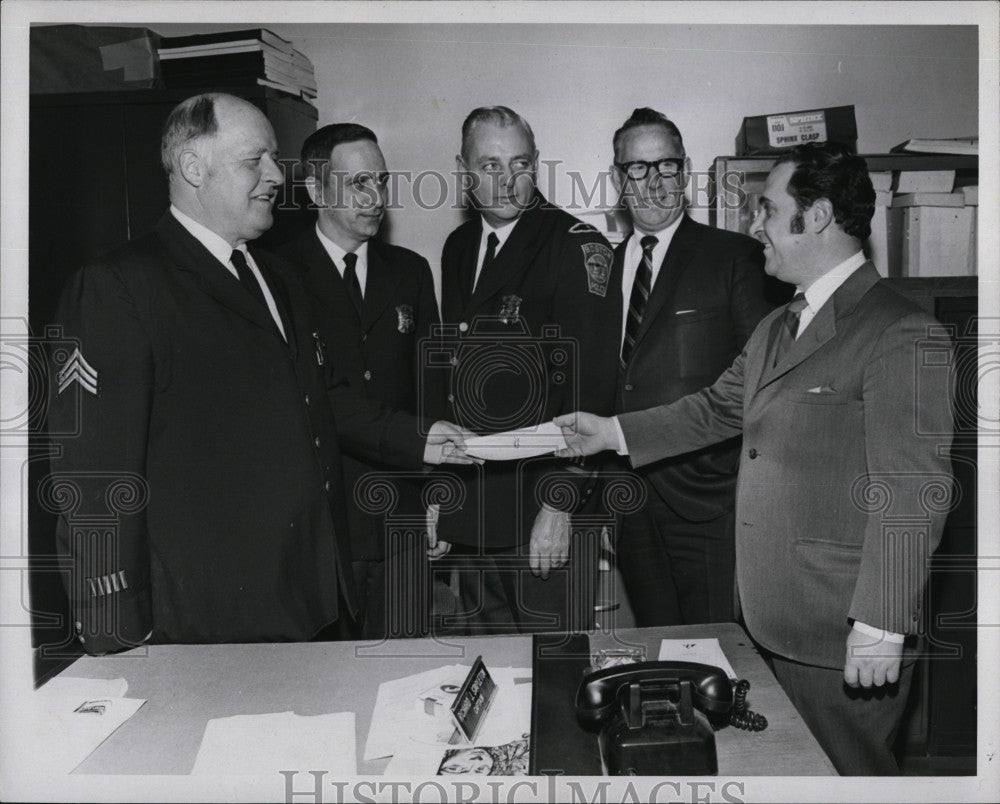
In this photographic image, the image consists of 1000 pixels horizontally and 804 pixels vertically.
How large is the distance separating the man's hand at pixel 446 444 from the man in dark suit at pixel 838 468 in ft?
2.28

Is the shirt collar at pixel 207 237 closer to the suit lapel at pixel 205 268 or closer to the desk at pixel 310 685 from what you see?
the suit lapel at pixel 205 268

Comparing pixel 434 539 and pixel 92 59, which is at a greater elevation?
pixel 92 59

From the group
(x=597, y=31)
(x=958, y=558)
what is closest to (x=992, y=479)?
(x=958, y=558)

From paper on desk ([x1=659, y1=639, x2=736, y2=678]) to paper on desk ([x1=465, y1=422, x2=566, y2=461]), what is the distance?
57cm

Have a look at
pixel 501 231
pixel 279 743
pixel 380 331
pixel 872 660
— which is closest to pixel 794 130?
→ pixel 501 231

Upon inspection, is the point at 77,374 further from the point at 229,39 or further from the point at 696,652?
the point at 696,652

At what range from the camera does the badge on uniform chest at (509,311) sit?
218 cm

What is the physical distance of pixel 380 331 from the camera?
2.21m

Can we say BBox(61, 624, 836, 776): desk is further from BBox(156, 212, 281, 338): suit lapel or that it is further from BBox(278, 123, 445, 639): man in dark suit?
BBox(156, 212, 281, 338): suit lapel

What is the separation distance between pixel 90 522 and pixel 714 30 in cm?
189

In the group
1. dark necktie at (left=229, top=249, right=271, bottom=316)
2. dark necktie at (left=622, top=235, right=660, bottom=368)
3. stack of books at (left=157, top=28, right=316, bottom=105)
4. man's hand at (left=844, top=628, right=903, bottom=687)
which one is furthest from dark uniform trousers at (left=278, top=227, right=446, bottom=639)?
man's hand at (left=844, top=628, right=903, bottom=687)

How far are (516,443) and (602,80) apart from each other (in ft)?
3.02

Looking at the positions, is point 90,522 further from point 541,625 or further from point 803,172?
point 803,172

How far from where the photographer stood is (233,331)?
2.05 meters
